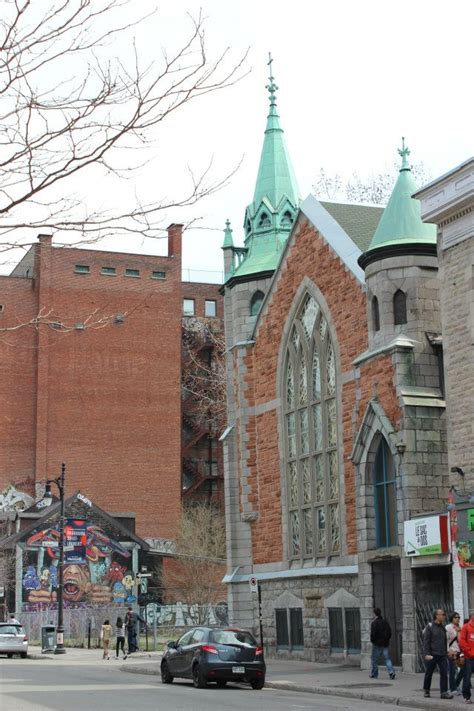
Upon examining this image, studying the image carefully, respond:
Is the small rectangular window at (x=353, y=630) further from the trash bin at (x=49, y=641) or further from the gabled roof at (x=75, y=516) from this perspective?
the gabled roof at (x=75, y=516)

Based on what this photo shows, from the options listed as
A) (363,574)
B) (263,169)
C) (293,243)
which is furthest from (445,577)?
(263,169)

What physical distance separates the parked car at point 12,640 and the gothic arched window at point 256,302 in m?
14.2

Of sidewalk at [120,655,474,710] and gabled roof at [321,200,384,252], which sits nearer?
sidewalk at [120,655,474,710]

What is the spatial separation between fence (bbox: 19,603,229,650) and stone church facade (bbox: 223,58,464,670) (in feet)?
52.3

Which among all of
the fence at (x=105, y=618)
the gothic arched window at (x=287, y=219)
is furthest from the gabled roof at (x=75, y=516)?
the gothic arched window at (x=287, y=219)

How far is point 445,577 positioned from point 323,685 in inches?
167

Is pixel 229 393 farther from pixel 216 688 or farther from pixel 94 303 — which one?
pixel 94 303

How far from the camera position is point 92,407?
7238 cm

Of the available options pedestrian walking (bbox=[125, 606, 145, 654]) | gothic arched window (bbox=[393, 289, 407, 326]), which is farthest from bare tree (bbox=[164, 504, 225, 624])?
gothic arched window (bbox=[393, 289, 407, 326])

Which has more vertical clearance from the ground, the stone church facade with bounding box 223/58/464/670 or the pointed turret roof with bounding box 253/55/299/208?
the pointed turret roof with bounding box 253/55/299/208

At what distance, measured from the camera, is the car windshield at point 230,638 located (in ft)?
78.7

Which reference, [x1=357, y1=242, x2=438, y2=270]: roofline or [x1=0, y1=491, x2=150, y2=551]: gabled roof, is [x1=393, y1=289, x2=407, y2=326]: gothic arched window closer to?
[x1=357, y1=242, x2=438, y2=270]: roofline

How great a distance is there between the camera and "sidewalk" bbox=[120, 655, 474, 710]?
796 inches

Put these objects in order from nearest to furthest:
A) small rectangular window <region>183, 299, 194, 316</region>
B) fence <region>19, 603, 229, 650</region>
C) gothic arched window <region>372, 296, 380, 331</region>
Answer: gothic arched window <region>372, 296, 380, 331</region>
fence <region>19, 603, 229, 650</region>
small rectangular window <region>183, 299, 194, 316</region>
